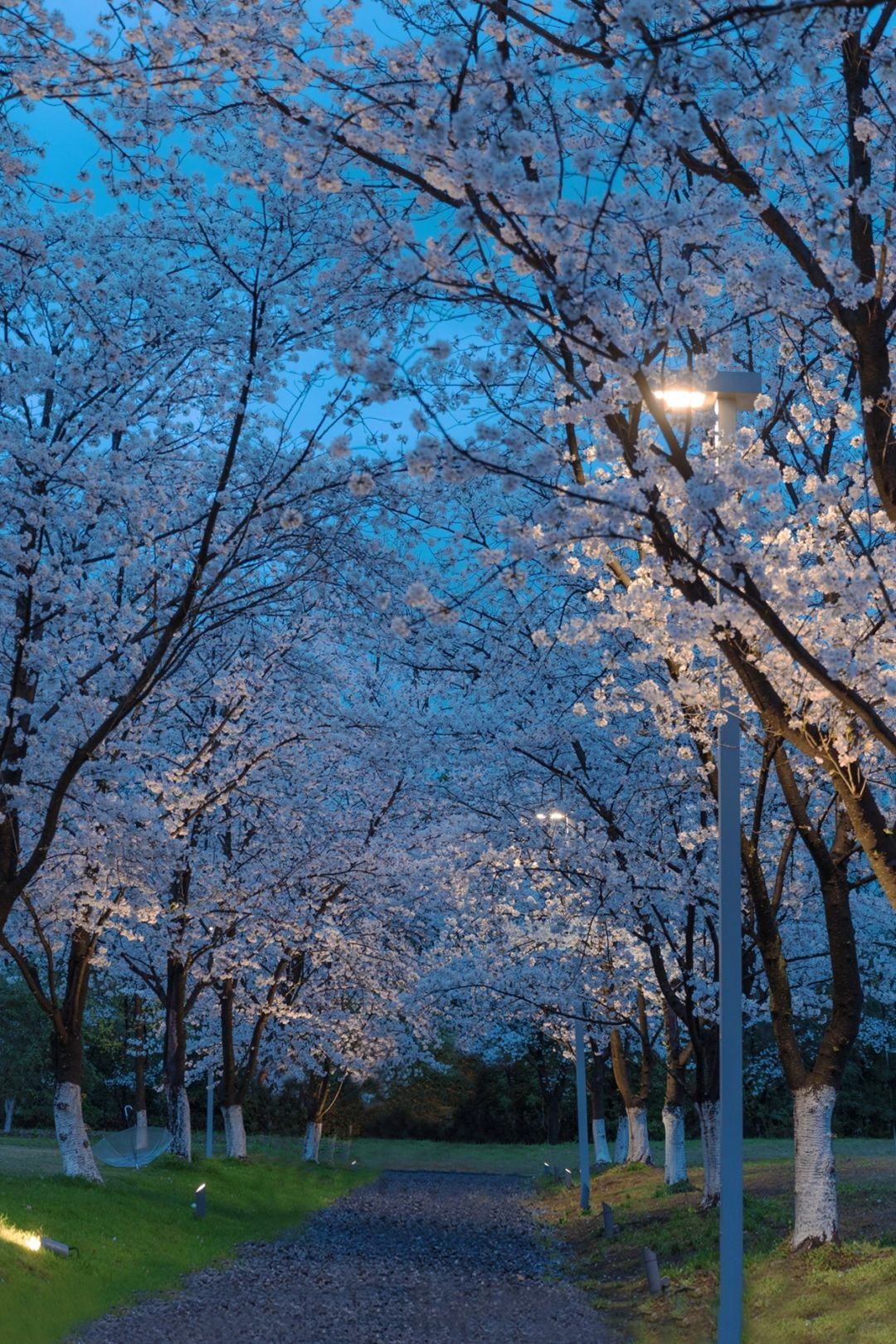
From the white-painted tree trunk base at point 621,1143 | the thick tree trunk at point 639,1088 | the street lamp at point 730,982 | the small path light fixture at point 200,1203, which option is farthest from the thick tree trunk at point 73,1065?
the white-painted tree trunk base at point 621,1143

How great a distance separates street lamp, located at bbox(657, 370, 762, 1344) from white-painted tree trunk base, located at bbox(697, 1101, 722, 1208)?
770 centimetres

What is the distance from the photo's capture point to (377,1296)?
1533 cm

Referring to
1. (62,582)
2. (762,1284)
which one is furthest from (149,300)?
(762,1284)

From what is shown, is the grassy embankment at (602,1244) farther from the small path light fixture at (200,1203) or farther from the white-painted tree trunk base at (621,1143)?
the white-painted tree trunk base at (621,1143)

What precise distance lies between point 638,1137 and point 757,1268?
1770cm

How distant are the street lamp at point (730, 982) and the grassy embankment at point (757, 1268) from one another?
161 cm

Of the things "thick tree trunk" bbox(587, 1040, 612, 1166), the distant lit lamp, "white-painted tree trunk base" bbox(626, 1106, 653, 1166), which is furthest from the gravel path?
"thick tree trunk" bbox(587, 1040, 612, 1166)

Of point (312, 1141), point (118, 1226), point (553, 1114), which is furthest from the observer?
point (553, 1114)

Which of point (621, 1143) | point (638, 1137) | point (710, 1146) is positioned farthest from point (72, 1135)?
point (621, 1143)

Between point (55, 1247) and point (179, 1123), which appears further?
point (179, 1123)

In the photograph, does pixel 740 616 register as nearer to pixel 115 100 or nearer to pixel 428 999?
pixel 115 100

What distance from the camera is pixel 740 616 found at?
7641 mm

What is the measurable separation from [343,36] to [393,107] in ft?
2.10

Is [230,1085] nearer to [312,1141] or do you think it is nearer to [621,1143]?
[312,1141]
